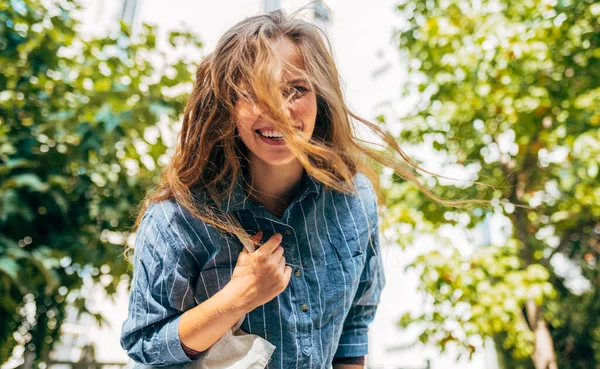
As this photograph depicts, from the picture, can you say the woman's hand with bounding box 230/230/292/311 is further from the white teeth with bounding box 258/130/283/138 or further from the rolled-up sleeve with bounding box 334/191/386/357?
the rolled-up sleeve with bounding box 334/191/386/357

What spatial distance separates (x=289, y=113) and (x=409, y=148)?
5.17ft

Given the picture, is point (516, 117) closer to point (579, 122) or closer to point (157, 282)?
point (579, 122)

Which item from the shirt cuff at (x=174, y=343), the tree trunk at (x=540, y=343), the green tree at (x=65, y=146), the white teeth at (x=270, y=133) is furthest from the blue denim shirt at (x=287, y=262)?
the tree trunk at (x=540, y=343)

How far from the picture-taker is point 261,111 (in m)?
0.76

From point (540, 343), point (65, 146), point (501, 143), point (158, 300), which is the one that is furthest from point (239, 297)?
point (501, 143)

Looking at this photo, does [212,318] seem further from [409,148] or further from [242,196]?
[409,148]

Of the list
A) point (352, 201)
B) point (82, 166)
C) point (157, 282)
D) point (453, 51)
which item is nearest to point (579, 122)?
point (453, 51)

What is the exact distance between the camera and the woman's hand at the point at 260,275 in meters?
0.76

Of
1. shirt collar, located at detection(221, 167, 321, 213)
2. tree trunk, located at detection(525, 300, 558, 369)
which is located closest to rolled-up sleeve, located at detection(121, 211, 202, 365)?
shirt collar, located at detection(221, 167, 321, 213)

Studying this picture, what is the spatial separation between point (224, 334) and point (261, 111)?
350 mm

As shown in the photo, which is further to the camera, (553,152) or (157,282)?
(553,152)

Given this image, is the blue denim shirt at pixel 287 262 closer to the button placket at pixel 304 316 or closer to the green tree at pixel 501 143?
the button placket at pixel 304 316

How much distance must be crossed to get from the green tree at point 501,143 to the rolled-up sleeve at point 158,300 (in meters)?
1.12

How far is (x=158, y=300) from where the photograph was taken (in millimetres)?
806
